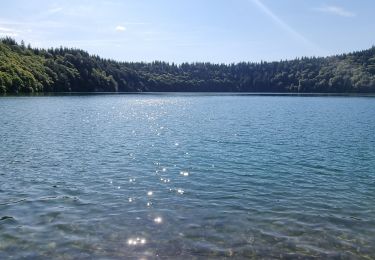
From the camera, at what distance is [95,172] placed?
3053 cm

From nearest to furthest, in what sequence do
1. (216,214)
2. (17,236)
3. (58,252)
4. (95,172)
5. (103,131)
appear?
(58,252), (17,236), (216,214), (95,172), (103,131)

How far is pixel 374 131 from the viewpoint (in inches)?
2411

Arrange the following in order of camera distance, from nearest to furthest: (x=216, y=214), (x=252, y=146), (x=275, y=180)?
(x=216, y=214) < (x=275, y=180) < (x=252, y=146)

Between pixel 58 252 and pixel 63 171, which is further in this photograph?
pixel 63 171

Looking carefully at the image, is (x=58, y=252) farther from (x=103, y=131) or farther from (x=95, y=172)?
(x=103, y=131)

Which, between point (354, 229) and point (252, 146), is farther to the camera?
point (252, 146)

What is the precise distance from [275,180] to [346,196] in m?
5.41

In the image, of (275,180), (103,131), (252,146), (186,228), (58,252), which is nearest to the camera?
(58,252)

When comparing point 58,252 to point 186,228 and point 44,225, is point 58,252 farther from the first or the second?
point 186,228

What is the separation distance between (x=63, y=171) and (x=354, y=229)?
21.5 metres

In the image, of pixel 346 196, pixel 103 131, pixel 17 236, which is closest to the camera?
pixel 17 236

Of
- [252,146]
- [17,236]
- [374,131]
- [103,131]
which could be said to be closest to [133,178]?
[17,236]

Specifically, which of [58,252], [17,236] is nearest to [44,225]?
[17,236]

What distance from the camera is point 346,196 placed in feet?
80.8
